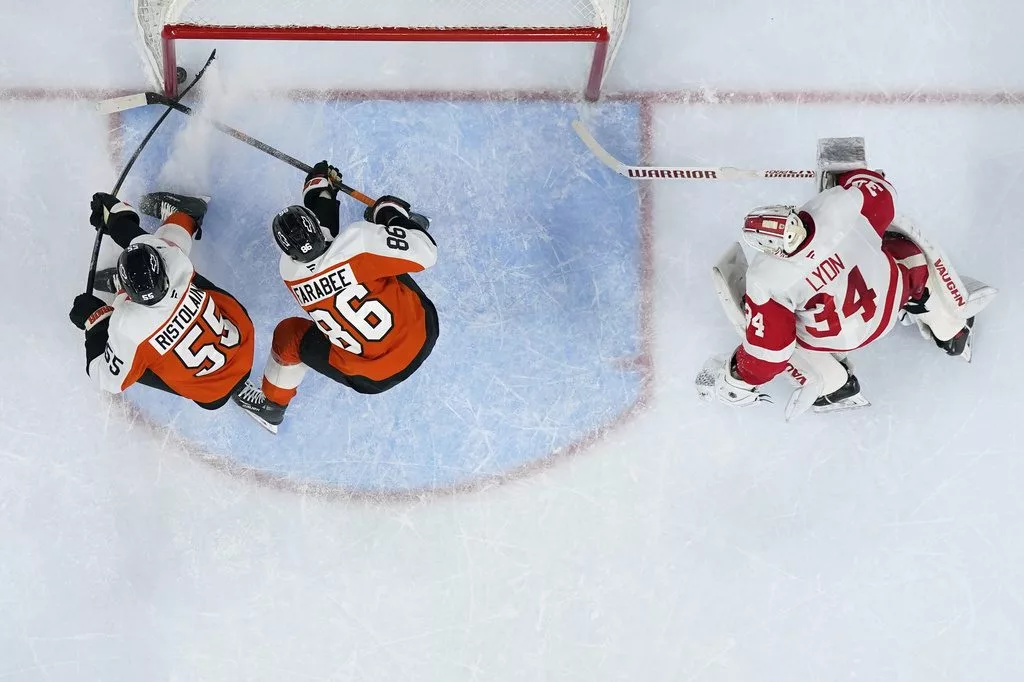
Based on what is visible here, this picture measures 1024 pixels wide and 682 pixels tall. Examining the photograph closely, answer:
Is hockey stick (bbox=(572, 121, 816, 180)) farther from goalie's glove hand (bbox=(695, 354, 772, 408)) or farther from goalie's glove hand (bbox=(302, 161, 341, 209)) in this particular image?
goalie's glove hand (bbox=(302, 161, 341, 209))

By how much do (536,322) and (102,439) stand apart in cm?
175

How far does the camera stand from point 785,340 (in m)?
2.57

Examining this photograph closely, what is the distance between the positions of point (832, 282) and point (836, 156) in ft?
1.71

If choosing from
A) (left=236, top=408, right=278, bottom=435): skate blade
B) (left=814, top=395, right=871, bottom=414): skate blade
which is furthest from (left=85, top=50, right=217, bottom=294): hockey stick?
(left=814, top=395, right=871, bottom=414): skate blade

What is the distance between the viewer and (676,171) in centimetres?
309

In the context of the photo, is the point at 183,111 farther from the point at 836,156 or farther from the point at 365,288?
the point at 836,156

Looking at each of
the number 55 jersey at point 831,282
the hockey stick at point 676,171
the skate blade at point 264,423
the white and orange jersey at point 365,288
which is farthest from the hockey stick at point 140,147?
the number 55 jersey at point 831,282

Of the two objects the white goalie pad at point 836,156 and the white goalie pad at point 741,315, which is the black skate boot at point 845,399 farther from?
the white goalie pad at point 836,156

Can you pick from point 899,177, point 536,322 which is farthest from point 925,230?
point 536,322

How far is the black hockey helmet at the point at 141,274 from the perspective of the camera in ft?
8.21

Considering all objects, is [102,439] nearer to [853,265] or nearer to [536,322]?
[536,322]

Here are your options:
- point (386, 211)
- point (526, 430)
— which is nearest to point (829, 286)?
point (526, 430)

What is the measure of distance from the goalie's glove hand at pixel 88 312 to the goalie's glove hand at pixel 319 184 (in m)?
0.76

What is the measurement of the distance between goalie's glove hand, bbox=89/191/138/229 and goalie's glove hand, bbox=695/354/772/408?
7.07ft
